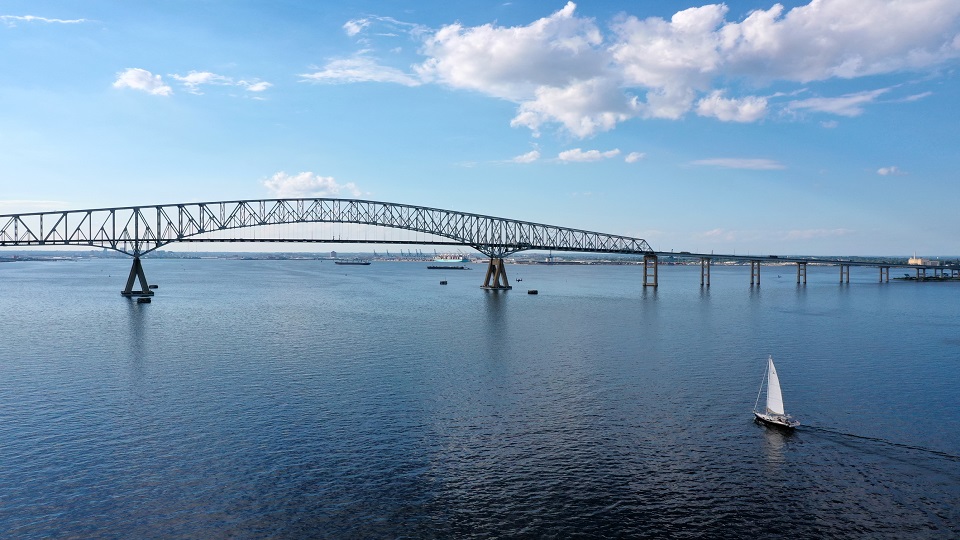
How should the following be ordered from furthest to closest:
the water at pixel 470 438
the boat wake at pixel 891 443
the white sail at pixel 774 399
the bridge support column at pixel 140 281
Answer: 1. the bridge support column at pixel 140 281
2. the white sail at pixel 774 399
3. the boat wake at pixel 891 443
4. the water at pixel 470 438

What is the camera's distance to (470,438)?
35.9 meters

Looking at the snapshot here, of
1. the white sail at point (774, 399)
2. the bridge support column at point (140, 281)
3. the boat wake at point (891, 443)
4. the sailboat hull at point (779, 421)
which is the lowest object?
the boat wake at point (891, 443)

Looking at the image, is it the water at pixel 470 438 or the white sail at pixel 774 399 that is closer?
the water at pixel 470 438

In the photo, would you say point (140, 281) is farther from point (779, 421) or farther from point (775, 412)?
point (779, 421)

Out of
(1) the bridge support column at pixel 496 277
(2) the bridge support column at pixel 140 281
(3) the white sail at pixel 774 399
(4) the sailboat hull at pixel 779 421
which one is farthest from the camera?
(1) the bridge support column at pixel 496 277

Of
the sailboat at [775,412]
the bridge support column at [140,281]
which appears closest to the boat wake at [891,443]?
the sailboat at [775,412]

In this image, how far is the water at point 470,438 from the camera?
26.5 m

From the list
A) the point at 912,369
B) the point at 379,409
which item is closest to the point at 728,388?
the point at 912,369

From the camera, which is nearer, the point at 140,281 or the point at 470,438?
the point at 470,438

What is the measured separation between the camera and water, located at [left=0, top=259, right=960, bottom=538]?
26547mm

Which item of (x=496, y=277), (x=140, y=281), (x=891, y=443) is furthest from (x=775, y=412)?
(x=140, y=281)

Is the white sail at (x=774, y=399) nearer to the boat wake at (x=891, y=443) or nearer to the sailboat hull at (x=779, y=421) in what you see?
the sailboat hull at (x=779, y=421)

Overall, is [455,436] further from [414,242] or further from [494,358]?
[414,242]

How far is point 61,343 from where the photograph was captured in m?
69.1
